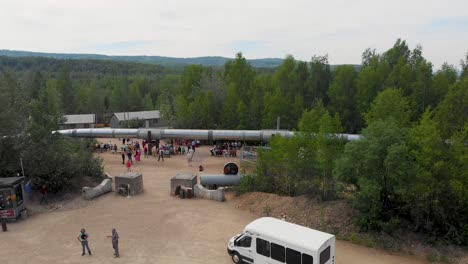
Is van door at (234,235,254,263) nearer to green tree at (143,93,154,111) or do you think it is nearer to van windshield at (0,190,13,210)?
van windshield at (0,190,13,210)

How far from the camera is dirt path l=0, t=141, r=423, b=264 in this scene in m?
19.3

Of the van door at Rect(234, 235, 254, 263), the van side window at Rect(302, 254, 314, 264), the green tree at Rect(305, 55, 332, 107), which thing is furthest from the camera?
the green tree at Rect(305, 55, 332, 107)

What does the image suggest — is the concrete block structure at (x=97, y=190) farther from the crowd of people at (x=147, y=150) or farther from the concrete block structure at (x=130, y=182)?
the crowd of people at (x=147, y=150)

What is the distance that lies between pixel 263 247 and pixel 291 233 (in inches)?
59.0

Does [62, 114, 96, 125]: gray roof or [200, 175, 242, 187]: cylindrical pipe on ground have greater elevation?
[62, 114, 96, 125]: gray roof

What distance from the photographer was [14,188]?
78.7ft

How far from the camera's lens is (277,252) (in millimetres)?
16312

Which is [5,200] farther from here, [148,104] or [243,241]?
[148,104]

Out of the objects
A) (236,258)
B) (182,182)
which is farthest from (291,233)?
(182,182)

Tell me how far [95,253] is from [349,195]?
17.1m

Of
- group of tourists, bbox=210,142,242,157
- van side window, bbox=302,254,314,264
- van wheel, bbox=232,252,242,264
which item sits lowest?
van wheel, bbox=232,252,242,264

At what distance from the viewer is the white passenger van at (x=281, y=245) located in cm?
1551

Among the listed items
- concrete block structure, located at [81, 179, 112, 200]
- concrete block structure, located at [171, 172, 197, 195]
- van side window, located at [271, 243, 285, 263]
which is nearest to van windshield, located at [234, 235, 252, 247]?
van side window, located at [271, 243, 285, 263]

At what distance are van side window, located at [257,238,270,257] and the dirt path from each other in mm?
2715
